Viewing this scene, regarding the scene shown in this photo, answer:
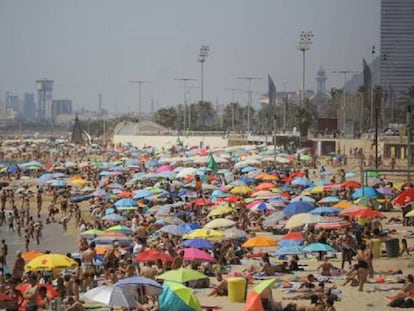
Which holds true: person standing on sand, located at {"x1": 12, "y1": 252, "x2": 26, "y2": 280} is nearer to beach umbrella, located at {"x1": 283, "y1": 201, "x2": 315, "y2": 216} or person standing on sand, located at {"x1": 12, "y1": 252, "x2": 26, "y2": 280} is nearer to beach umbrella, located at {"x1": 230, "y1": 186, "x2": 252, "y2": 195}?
beach umbrella, located at {"x1": 283, "y1": 201, "x2": 315, "y2": 216}

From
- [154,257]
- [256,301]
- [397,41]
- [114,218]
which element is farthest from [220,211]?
[397,41]

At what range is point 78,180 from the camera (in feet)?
130

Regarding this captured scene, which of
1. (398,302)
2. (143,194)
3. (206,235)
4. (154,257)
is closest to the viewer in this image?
(398,302)

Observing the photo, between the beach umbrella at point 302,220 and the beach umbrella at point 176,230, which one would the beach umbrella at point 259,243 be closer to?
the beach umbrella at point 302,220

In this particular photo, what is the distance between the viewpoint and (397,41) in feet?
595

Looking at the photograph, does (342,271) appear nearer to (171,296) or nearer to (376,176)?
(171,296)

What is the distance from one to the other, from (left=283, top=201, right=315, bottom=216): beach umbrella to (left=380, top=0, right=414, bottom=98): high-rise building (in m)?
150

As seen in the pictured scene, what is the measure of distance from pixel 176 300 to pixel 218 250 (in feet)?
22.4

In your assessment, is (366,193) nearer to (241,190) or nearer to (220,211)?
(220,211)

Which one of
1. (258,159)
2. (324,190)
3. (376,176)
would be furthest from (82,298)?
(258,159)

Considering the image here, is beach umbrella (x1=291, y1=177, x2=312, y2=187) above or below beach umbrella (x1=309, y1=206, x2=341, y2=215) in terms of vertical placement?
above

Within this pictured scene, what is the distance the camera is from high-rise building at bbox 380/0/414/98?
17138 centimetres

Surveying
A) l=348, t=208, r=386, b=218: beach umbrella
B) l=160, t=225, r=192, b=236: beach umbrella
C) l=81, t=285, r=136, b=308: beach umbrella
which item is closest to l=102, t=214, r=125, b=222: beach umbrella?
l=160, t=225, r=192, b=236: beach umbrella

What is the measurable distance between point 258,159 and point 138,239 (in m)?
22.2
